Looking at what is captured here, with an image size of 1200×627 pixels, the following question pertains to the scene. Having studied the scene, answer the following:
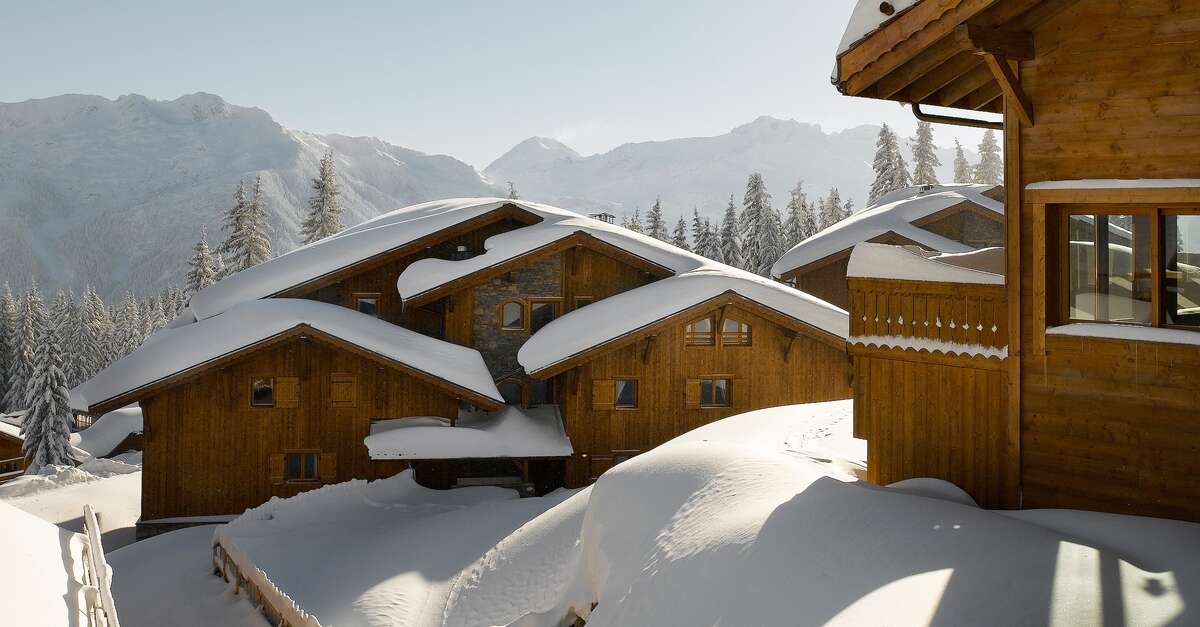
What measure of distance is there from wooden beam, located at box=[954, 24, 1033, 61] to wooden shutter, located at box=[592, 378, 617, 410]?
55.8 ft

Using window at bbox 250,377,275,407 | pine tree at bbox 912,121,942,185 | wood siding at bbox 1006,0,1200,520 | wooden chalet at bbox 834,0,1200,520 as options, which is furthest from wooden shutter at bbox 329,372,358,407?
pine tree at bbox 912,121,942,185

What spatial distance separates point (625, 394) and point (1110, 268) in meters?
17.5

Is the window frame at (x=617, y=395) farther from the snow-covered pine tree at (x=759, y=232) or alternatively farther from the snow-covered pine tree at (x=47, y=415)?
the snow-covered pine tree at (x=759, y=232)

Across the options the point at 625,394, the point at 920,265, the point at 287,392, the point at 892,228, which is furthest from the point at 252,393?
the point at 892,228

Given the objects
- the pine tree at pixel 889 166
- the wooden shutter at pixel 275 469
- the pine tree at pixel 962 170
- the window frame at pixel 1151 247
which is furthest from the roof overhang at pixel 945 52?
the pine tree at pixel 962 170

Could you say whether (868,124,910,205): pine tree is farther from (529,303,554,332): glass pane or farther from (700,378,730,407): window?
(700,378,730,407): window

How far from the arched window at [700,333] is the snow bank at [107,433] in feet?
134

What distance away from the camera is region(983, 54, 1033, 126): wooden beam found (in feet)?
30.4

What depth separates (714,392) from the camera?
25.9 m

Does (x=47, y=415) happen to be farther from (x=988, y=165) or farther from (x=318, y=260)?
(x=988, y=165)

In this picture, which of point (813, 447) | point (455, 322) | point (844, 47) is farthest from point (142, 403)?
point (844, 47)

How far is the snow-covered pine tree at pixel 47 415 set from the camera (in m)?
43.8

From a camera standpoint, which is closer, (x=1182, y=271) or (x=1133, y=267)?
(x=1182, y=271)

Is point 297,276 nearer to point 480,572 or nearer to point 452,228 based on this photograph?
point 452,228
